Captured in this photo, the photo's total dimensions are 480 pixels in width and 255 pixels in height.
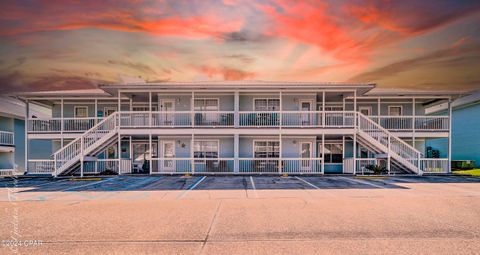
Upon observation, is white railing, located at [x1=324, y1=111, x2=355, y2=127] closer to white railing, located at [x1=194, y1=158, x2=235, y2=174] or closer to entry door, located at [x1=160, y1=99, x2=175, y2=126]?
white railing, located at [x1=194, y1=158, x2=235, y2=174]

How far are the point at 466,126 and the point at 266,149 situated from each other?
66.6 feet

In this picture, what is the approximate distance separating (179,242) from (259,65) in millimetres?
28032

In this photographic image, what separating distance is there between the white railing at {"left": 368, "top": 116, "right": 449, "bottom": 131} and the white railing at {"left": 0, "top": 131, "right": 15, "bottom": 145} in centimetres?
2986

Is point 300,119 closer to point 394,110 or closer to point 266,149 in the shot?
point 266,149

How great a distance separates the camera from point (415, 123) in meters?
22.1

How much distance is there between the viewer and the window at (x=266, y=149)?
21594 millimetres

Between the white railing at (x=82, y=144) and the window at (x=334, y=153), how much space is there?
1553 centimetres

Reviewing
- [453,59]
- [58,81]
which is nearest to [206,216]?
[58,81]

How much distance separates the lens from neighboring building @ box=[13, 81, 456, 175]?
19.0 m

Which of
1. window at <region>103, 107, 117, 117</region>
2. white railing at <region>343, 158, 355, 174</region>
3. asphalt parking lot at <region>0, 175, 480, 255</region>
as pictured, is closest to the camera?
asphalt parking lot at <region>0, 175, 480, 255</region>

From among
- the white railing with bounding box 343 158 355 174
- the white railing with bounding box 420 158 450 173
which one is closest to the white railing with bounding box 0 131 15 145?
the white railing with bounding box 343 158 355 174

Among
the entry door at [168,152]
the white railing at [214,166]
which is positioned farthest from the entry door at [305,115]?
the entry door at [168,152]

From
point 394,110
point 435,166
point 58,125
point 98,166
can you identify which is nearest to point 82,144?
point 98,166

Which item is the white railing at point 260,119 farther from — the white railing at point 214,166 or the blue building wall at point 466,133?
the blue building wall at point 466,133
